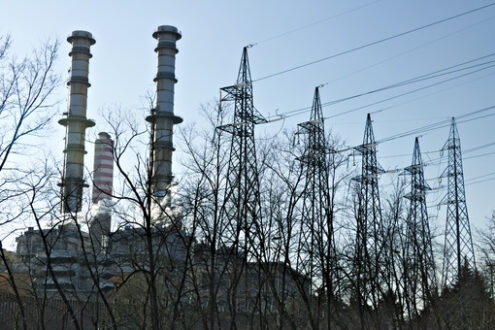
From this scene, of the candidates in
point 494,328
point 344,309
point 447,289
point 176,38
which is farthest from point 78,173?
point 494,328

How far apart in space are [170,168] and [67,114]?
455 inches

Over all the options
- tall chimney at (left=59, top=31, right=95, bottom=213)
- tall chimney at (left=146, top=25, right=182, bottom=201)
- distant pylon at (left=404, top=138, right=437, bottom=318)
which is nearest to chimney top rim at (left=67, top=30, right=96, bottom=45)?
tall chimney at (left=59, top=31, right=95, bottom=213)

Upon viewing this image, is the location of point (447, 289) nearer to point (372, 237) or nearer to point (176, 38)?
point (372, 237)

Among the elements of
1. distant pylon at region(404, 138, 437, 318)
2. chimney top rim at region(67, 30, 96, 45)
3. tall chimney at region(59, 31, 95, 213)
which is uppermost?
chimney top rim at region(67, 30, 96, 45)

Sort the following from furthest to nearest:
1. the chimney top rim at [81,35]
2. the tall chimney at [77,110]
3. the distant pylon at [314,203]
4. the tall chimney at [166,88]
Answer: the chimney top rim at [81,35]
the tall chimney at [77,110]
the tall chimney at [166,88]
the distant pylon at [314,203]

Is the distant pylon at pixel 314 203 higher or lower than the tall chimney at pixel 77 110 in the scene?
lower

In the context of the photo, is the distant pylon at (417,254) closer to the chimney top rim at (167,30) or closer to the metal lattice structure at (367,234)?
the metal lattice structure at (367,234)

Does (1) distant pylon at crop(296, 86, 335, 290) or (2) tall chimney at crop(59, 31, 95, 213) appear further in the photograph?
(2) tall chimney at crop(59, 31, 95, 213)

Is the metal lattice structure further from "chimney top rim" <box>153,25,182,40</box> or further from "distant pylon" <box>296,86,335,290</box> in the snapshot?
"chimney top rim" <box>153,25,182,40</box>

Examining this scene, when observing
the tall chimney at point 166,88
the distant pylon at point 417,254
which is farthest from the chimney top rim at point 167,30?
the distant pylon at point 417,254

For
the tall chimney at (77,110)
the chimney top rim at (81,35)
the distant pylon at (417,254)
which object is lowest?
the distant pylon at (417,254)

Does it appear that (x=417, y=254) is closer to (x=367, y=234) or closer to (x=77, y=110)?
(x=367, y=234)

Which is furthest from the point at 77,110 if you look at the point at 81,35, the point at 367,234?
the point at 367,234

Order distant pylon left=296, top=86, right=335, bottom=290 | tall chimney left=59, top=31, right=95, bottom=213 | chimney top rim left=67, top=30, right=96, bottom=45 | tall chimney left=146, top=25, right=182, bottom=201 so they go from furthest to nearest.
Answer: chimney top rim left=67, top=30, right=96, bottom=45 < tall chimney left=59, top=31, right=95, bottom=213 < tall chimney left=146, top=25, right=182, bottom=201 < distant pylon left=296, top=86, right=335, bottom=290
